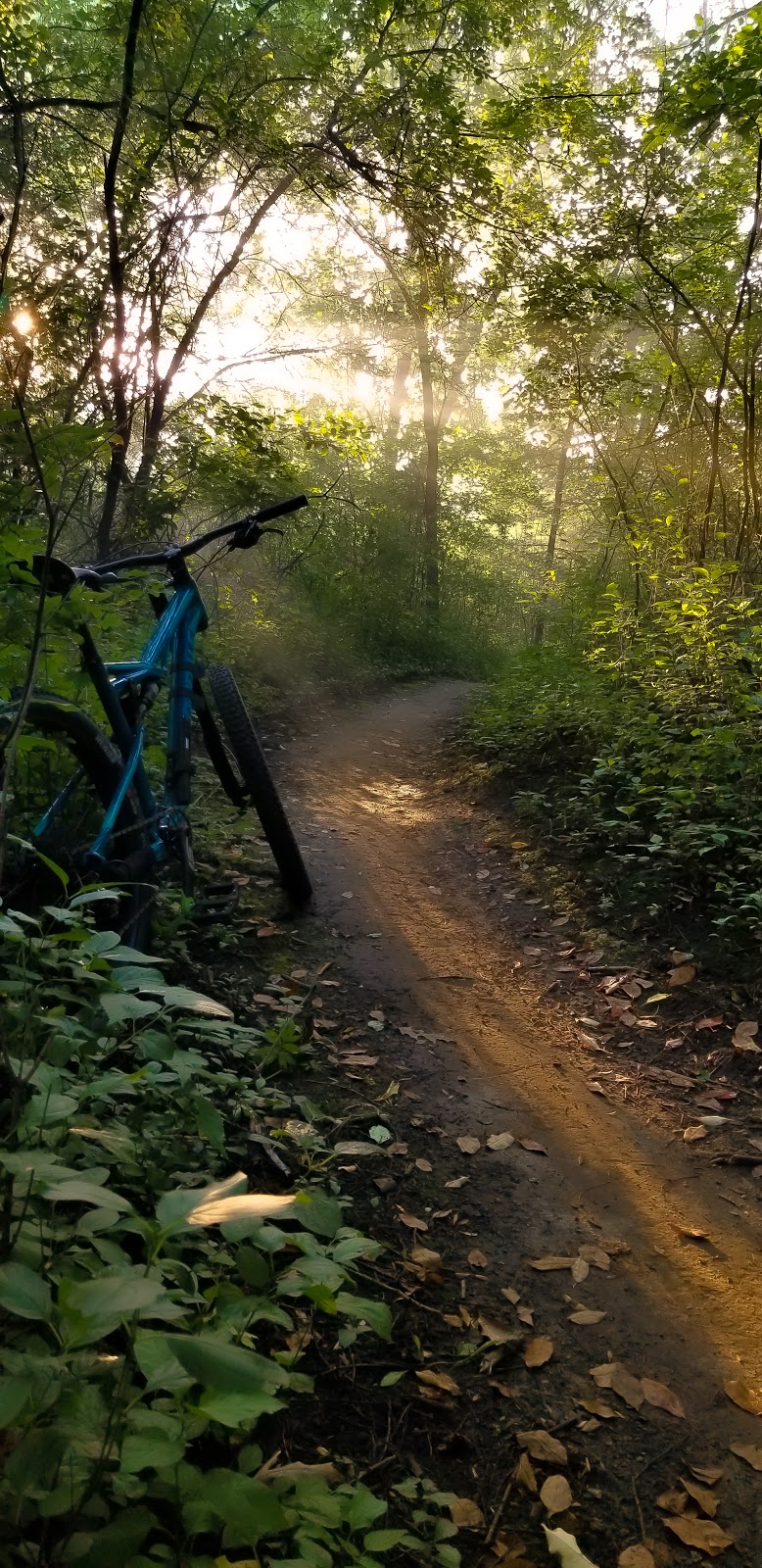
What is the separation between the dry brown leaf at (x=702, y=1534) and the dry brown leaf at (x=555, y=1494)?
222 millimetres

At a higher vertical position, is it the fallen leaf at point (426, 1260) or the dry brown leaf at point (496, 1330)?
the fallen leaf at point (426, 1260)

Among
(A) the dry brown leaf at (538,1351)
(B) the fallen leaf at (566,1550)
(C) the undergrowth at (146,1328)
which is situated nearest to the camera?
(C) the undergrowth at (146,1328)

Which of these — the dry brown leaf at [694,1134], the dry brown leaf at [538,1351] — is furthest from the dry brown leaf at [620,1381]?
the dry brown leaf at [694,1134]

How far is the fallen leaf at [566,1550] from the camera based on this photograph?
170 cm

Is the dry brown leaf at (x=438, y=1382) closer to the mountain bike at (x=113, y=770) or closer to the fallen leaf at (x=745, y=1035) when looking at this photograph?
the mountain bike at (x=113, y=770)

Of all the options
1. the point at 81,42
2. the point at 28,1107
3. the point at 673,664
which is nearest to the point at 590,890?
the point at 673,664

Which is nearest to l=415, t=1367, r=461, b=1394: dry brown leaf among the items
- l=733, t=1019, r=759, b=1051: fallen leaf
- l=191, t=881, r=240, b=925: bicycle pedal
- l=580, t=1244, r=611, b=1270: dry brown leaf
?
l=580, t=1244, r=611, b=1270: dry brown leaf

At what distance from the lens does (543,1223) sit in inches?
107

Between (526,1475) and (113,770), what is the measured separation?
238cm

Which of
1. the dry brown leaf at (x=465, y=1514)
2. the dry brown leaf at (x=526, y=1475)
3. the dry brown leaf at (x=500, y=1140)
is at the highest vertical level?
the dry brown leaf at (x=500, y=1140)

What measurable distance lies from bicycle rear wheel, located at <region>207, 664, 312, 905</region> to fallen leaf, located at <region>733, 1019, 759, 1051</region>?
237cm

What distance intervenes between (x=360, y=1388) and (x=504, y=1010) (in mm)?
2284

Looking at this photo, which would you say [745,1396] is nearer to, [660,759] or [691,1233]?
[691,1233]

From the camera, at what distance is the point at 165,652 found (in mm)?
3723
